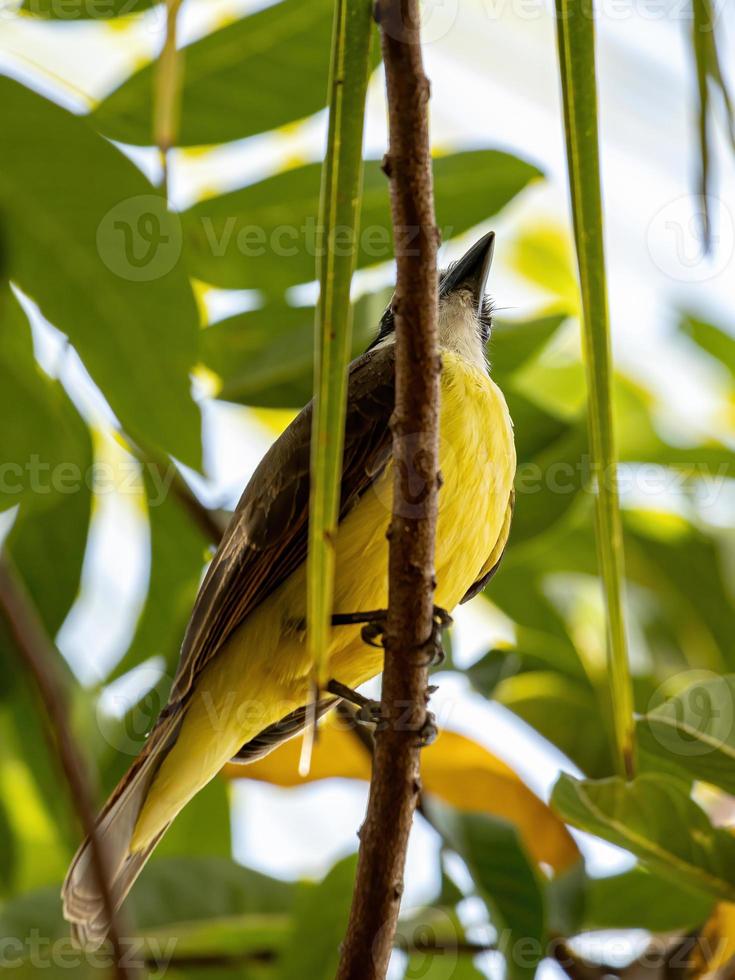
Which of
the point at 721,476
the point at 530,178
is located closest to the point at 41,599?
the point at 530,178

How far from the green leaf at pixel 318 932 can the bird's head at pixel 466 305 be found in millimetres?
1459

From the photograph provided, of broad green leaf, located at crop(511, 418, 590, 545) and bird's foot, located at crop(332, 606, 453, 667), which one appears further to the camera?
broad green leaf, located at crop(511, 418, 590, 545)

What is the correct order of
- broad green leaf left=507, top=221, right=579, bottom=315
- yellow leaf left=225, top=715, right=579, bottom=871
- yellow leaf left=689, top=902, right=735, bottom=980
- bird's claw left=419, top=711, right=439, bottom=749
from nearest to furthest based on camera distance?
bird's claw left=419, top=711, right=439, bottom=749
yellow leaf left=689, top=902, right=735, bottom=980
yellow leaf left=225, top=715, right=579, bottom=871
broad green leaf left=507, top=221, right=579, bottom=315

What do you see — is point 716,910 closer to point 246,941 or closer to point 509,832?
point 509,832

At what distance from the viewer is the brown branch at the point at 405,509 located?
1111mm

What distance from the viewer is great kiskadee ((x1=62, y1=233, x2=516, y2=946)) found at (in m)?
2.63

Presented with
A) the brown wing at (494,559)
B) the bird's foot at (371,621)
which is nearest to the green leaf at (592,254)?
the bird's foot at (371,621)

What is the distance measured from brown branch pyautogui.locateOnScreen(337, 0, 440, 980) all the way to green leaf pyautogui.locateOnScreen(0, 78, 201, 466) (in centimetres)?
84

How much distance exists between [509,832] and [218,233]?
166 centimetres

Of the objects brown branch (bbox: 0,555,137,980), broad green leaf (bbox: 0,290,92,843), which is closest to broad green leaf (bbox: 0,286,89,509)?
broad green leaf (bbox: 0,290,92,843)

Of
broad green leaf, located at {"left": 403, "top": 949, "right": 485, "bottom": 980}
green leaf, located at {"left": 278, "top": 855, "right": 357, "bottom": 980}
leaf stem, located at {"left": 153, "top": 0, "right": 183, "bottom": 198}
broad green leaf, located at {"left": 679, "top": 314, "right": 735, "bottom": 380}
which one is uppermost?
broad green leaf, located at {"left": 679, "top": 314, "right": 735, "bottom": 380}

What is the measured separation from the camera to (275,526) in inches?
103

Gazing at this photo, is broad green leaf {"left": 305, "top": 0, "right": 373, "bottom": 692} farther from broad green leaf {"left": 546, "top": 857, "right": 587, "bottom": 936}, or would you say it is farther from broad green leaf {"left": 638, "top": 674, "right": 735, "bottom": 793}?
broad green leaf {"left": 546, "top": 857, "right": 587, "bottom": 936}

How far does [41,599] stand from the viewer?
9.89 feet
